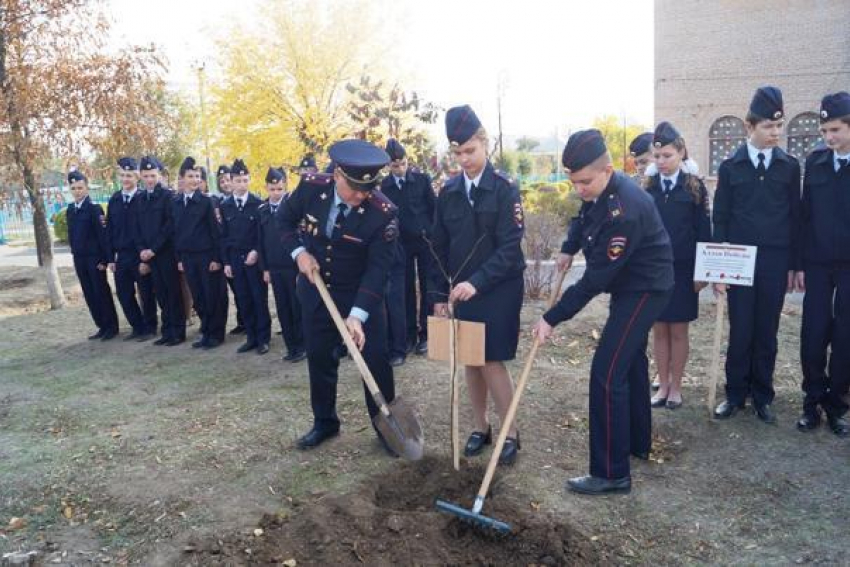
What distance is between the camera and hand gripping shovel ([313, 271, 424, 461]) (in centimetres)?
407

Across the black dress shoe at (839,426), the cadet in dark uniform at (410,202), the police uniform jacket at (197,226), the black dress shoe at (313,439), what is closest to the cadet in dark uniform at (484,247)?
the black dress shoe at (313,439)

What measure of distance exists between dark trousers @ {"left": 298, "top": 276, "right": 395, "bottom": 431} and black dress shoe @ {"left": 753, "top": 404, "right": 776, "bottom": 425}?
248 cm

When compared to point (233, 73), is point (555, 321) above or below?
below

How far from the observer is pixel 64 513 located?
3889mm

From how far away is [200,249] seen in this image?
7.62 metres

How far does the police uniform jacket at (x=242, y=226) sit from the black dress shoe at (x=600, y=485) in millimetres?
4608

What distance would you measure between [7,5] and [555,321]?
959 centimetres

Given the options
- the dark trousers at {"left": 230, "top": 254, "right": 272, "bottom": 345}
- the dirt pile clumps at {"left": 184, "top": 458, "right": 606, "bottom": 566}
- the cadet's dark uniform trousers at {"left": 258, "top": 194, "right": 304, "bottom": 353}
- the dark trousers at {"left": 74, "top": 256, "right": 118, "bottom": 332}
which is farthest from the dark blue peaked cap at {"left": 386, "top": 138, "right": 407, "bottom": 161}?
the dark trousers at {"left": 74, "top": 256, "right": 118, "bottom": 332}

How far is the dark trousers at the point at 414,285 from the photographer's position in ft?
22.0

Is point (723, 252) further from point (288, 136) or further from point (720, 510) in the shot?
point (288, 136)

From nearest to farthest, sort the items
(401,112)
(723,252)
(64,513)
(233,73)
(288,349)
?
1. (64,513)
2. (723,252)
3. (288,349)
4. (401,112)
5. (233,73)

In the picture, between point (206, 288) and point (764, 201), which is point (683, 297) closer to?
point (764, 201)

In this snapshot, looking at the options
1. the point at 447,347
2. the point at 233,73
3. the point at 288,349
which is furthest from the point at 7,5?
the point at 447,347

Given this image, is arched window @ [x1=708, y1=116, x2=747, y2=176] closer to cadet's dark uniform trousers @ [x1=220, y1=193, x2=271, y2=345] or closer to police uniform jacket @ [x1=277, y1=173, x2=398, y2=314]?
cadet's dark uniform trousers @ [x1=220, y1=193, x2=271, y2=345]
